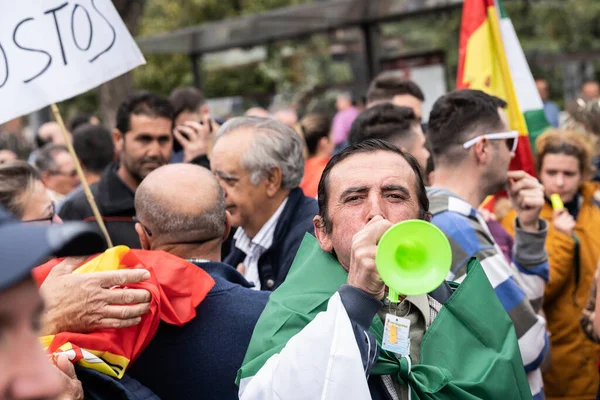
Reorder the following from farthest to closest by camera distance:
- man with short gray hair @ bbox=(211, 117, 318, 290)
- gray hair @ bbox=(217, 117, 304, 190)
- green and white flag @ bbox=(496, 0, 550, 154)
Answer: green and white flag @ bbox=(496, 0, 550, 154) → gray hair @ bbox=(217, 117, 304, 190) → man with short gray hair @ bbox=(211, 117, 318, 290)

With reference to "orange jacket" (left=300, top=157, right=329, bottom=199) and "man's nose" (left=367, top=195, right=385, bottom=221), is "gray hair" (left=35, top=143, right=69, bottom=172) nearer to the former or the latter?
"orange jacket" (left=300, top=157, right=329, bottom=199)

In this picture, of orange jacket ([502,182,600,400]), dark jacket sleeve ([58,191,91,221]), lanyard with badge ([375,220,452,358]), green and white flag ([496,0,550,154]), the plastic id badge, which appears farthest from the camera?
green and white flag ([496,0,550,154])

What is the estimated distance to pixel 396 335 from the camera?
220 centimetres

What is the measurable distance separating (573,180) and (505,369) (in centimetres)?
306

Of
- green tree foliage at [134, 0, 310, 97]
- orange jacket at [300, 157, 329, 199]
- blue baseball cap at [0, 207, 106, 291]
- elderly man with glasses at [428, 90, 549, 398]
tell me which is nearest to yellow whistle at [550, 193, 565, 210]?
elderly man with glasses at [428, 90, 549, 398]

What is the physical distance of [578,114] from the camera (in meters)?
6.41

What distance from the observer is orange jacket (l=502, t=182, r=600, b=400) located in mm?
4707

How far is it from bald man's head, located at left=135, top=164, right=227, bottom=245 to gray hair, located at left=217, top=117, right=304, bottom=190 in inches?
34.2

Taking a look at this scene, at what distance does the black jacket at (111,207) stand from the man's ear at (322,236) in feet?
7.59

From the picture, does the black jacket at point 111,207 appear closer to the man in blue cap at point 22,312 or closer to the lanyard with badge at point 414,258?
the lanyard with badge at point 414,258

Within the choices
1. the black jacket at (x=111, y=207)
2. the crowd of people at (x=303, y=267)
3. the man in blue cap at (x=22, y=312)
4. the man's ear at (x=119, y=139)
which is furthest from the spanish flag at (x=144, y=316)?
the man's ear at (x=119, y=139)

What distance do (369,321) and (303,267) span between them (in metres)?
0.43

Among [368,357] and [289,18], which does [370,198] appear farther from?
[289,18]

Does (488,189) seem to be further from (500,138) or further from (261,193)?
(261,193)
